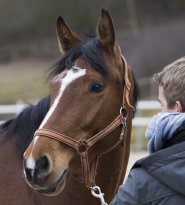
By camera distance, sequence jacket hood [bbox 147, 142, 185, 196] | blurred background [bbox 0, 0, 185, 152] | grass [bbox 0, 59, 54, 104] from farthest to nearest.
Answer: blurred background [bbox 0, 0, 185, 152], grass [bbox 0, 59, 54, 104], jacket hood [bbox 147, 142, 185, 196]

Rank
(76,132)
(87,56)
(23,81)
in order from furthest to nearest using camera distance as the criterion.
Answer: (23,81) → (87,56) → (76,132)

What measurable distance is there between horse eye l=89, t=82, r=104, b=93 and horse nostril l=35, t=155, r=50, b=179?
56cm

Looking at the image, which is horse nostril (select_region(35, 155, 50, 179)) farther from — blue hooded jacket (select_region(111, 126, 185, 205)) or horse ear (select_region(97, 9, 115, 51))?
horse ear (select_region(97, 9, 115, 51))

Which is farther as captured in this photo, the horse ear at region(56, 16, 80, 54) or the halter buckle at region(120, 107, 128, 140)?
the horse ear at region(56, 16, 80, 54)

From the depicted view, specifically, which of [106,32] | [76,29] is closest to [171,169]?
[106,32]

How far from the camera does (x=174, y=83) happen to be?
2.26m

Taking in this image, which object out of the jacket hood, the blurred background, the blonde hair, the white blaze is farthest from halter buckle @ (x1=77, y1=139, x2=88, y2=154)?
the blurred background

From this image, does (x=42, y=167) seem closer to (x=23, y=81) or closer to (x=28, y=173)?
(x=28, y=173)

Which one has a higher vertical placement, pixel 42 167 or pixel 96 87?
pixel 96 87

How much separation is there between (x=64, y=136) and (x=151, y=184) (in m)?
0.92

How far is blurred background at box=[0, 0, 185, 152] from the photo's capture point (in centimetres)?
2802

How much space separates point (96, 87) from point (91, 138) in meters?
0.33

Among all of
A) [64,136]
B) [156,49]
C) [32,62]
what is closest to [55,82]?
[64,136]

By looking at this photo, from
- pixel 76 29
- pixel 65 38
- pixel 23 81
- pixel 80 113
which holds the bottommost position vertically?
pixel 23 81
